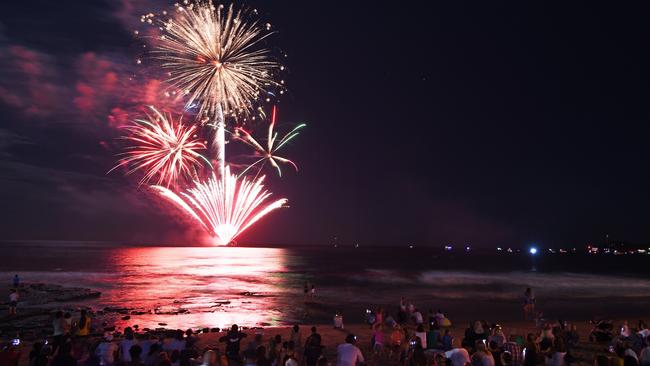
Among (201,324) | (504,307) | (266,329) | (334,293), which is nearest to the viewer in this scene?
(266,329)

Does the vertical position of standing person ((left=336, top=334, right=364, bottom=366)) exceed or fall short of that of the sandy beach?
it exceeds it

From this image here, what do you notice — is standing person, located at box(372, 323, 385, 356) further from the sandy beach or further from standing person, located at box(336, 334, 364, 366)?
standing person, located at box(336, 334, 364, 366)

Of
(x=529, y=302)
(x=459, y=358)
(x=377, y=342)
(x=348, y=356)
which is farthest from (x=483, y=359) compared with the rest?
(x=529, y=302)

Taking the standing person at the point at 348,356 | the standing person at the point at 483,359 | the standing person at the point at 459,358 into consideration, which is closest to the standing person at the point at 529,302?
the standing person at the point at 459,358

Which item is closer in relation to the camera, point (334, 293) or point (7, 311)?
point (7, 311)

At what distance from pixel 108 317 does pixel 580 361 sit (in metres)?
24.6

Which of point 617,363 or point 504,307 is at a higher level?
point 617,363

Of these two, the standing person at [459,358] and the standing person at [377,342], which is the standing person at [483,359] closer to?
the standing person at [459,358]

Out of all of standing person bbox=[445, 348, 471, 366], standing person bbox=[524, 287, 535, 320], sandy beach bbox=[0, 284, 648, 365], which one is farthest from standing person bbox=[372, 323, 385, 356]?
standing person bbox=[524, 287, 535, 320]

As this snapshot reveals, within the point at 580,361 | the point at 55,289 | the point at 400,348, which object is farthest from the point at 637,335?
the point at 55,289

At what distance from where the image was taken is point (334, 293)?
4694cm

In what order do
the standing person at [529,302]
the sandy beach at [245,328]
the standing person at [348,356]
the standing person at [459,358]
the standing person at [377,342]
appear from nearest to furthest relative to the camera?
the standing person at [348,356], the standing person at [459,358], the standing person at [377,342], the sandy beach at [245,328], the standing person at [529,302]

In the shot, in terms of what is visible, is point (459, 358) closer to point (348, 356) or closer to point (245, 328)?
point (348, 356)

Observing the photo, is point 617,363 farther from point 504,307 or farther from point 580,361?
point 504,307
